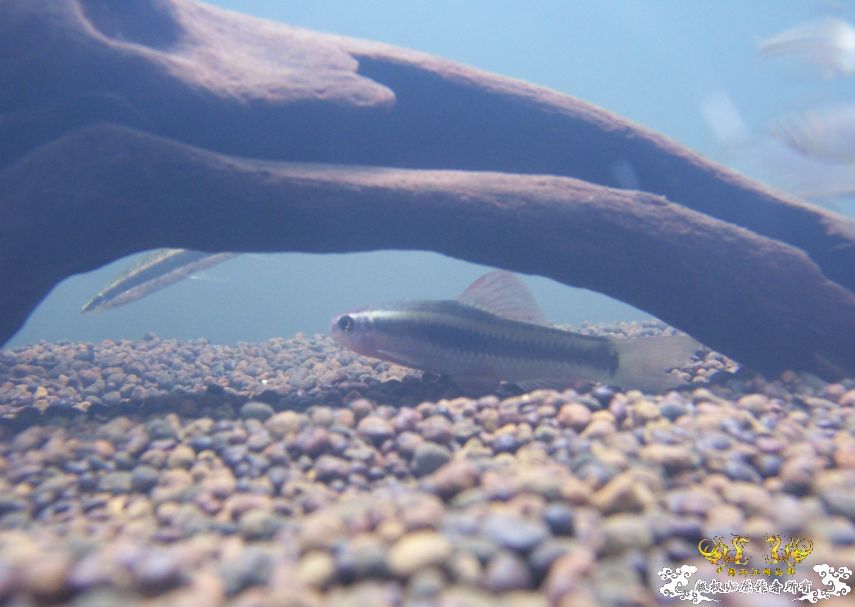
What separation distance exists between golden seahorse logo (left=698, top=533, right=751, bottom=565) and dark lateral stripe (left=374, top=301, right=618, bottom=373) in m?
2.49

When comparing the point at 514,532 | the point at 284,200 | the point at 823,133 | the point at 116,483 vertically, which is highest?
the point at 823,133

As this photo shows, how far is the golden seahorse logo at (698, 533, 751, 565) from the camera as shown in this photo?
6.04 feet

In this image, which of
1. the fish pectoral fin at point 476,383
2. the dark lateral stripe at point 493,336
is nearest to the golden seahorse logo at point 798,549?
the dark lateral stripe at point 493,336

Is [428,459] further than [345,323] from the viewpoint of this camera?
No

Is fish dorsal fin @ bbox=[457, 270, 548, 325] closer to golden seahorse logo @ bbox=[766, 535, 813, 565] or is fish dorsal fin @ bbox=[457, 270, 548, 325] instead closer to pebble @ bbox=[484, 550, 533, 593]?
golden seahorse logo @ bbox=[766, 535, 813, 565]

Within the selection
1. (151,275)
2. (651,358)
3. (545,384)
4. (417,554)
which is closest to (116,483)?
(417,554)

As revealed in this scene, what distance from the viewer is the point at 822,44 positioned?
8.43 m

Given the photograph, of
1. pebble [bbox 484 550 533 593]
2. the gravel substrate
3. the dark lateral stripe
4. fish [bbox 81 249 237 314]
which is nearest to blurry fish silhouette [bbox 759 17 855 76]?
the gravel substrate

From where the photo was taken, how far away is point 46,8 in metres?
4.89

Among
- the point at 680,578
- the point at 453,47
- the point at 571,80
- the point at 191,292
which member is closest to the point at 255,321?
the point at 191,292

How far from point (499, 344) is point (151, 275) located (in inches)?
336

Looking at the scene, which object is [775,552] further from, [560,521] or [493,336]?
[493,336]

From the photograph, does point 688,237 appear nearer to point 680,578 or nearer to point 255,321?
point 680,578

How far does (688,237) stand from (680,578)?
13.4 ft
